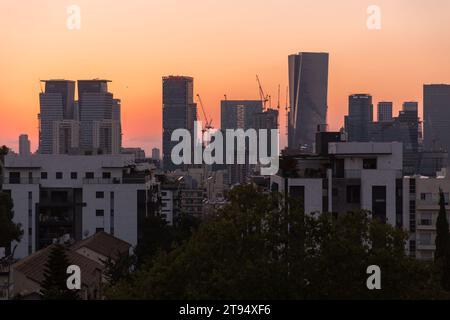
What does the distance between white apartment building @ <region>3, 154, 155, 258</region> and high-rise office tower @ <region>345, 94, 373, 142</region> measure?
76.6m

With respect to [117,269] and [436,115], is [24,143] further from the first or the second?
[117,269]

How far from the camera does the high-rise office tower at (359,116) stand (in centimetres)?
13488

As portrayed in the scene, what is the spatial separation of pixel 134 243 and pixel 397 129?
295ft

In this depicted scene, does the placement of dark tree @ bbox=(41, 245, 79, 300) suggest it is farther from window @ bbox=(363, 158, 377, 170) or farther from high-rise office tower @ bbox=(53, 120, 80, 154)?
high-rise office tower @ bbox=(53, 120, 80, 154)

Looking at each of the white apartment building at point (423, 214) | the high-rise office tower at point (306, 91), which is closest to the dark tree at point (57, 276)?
the white apartment building at point (423, 214)

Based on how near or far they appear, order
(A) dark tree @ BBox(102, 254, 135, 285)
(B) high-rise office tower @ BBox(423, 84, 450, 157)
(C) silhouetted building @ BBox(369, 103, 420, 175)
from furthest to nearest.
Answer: (C) silhouetted building @ BBox(369, 103, 420, 175) → (B) high-rise office tower @ BBox(423, 84, 450, 157) → (A) dark tree @ BBox(102, 254, 135, 285)

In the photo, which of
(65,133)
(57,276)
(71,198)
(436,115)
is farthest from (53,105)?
(57,276)

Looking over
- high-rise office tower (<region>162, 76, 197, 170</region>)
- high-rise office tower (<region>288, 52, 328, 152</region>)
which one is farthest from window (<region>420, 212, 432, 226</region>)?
high-rise office tower (<region>288, 52, 328, 152</region>)

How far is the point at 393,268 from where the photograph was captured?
21.8 m

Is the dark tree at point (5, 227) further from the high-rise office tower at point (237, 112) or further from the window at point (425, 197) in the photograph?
the high-rise office tower at point (237, 112)

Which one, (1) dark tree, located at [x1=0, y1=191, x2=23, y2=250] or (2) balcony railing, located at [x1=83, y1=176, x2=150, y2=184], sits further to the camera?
(2) balcony railing, located at [x1=83, y1=176, x2=150, y2=184]

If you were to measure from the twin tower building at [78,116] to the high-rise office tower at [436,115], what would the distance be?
3824cm

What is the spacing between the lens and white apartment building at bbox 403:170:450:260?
46.2m
